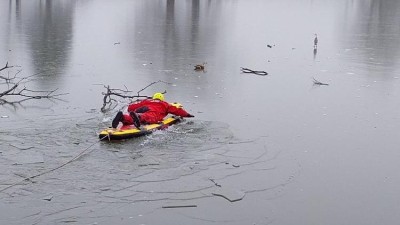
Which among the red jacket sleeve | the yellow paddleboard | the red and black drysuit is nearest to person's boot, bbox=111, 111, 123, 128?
the yellow paddleboard

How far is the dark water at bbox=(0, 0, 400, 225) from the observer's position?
9109 mm

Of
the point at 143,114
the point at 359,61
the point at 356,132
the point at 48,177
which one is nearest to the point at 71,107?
the point at 143,114

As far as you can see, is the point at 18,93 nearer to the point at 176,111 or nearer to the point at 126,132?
the point at 176,111

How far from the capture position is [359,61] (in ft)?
82.4

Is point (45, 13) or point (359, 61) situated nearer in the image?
point (359, 61)

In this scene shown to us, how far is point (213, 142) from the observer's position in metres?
12.2

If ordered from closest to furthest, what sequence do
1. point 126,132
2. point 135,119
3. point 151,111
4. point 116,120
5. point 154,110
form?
point 126,132 → point 116,120 → point 135,119 → point 151,111 → point 154,110

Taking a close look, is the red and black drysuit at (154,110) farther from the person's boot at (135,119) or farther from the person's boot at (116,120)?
the person's boot at (116,120)

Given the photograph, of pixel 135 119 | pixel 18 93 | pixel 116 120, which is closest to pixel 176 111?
pixel 135 119

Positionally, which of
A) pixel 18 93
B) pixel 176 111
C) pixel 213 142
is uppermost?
pixel 176 111

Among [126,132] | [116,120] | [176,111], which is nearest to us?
[126,132]

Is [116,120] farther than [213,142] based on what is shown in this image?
No

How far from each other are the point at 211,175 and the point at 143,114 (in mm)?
2835

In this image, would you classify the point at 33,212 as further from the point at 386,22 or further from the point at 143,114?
the point at 386,22
